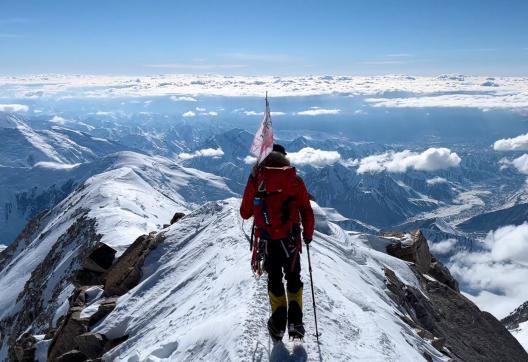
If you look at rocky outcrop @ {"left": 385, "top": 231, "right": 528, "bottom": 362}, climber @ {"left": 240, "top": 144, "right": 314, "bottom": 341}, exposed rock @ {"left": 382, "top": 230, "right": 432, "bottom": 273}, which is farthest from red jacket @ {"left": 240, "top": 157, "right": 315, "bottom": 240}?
exposed rock @ {"left": 382, "top": 230, "right": 432, "bottom": 273}

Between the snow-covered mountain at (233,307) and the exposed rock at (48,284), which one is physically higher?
the snow-covered mountain at (233,307)

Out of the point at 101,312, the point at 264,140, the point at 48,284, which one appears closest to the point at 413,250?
the point at 101,312

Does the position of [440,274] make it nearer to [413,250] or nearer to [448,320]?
[413,250]

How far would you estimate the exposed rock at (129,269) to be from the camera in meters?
21.2

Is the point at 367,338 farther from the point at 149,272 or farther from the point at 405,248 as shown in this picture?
the point at 405,248

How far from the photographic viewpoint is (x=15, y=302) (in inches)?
2270

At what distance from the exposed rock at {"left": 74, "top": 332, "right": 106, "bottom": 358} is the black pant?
733cm

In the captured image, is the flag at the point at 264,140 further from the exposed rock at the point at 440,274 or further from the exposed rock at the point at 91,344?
the exposed rock at the point at 440,274

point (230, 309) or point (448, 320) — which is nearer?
point (230, 309)

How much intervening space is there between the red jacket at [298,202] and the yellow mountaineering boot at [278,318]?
1.49 meters

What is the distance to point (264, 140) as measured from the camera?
11.9 meters

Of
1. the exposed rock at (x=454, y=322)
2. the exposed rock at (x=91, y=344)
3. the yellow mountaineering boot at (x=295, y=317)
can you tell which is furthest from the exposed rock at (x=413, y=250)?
the yellow mountaineering boot at (x=295, y=317)

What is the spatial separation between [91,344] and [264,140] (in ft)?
30.3

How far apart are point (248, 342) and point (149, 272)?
10871 millimetres
